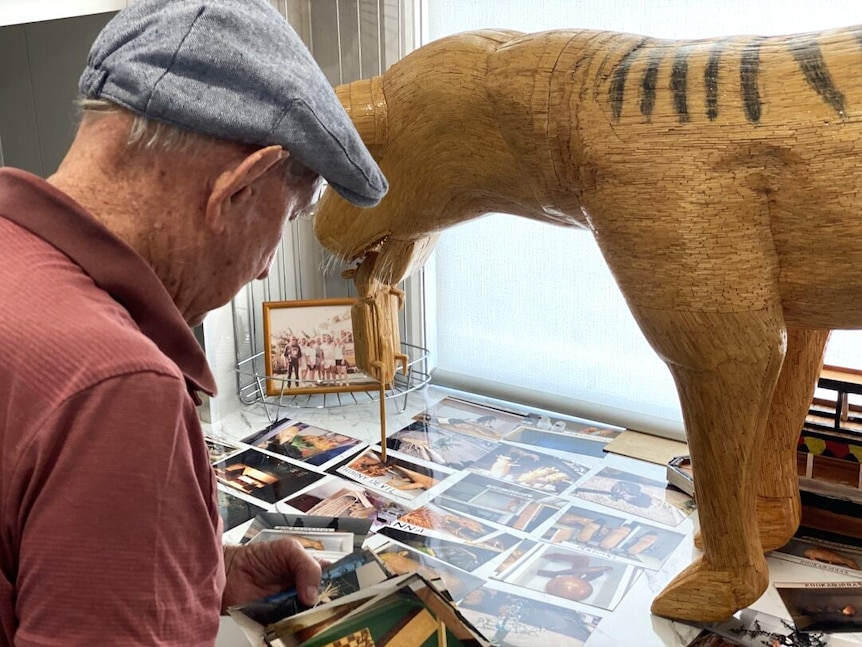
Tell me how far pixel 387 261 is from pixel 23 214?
51 cm

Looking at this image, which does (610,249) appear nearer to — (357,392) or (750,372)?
(750,372)

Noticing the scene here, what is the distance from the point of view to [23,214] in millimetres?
409

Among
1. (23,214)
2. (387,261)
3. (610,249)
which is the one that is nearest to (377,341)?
(387,261)

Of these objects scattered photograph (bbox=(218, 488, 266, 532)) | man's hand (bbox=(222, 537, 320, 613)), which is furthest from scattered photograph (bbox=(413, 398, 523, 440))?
man's hand (bbox=(222, 537, 320, 613))

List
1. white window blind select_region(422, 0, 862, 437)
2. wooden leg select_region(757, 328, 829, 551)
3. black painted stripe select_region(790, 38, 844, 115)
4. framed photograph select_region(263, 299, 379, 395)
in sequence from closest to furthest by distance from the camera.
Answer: black painted stripe select_region(790, 38, 844, 115) < wooden leg select_region(757, 328, 829, 551) < white window blind select_region(422, 0, 862, 437) < framed photograph select_region(263, 299, 379, 395)

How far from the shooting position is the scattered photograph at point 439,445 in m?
1.24

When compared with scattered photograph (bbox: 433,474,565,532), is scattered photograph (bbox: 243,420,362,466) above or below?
above

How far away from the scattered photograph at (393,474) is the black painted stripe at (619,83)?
651mm

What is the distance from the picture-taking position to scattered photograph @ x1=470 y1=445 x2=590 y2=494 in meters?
1.17

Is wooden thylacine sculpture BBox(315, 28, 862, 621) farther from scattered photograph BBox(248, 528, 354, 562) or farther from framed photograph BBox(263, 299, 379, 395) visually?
framed photograph BBox(263, 299, 379, 395)

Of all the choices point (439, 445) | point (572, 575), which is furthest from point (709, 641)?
point (439, 445)

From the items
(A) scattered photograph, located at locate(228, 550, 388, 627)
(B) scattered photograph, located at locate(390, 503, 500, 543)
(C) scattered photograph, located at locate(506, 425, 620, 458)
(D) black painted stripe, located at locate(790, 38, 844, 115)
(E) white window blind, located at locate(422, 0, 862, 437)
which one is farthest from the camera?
(C) scattered photograph, located at locate(506, 425, 620, 458)

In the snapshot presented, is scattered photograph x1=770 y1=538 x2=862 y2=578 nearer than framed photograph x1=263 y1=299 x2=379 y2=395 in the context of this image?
Yes

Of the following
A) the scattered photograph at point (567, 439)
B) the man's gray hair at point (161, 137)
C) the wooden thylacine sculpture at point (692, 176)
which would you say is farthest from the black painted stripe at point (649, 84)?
the scattered photograph at point (567, 439)
